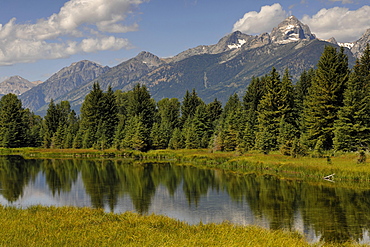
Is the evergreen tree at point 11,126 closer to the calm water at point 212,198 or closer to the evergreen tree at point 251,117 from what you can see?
the calm water at point 212,198

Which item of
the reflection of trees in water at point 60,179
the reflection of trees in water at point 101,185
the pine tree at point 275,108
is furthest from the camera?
the pine tree at point 275,108

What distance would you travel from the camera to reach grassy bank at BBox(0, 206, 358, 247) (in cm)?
1789

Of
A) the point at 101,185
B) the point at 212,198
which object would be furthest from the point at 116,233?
the point at 101,185

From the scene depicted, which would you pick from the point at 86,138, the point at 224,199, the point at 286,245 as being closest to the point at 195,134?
the point at 86,138

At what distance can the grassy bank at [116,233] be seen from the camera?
1789cm

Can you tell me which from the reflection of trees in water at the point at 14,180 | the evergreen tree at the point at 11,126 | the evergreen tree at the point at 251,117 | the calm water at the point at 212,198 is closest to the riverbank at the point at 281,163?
the calm water at the point at 212,198

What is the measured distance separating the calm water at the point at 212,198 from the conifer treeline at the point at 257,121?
1910 cm

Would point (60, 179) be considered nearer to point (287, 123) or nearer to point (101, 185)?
point (101, 185)

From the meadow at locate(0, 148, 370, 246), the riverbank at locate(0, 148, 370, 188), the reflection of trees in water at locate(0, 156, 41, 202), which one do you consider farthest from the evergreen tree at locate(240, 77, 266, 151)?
the meadow at locate(0, 148, 370, 246)

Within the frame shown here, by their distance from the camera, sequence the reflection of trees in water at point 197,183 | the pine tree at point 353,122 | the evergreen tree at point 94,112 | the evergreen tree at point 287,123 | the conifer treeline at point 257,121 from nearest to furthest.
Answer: the reflection of trees in water at point 197,183, the pine tree at point 353,122, the conifer treeline at point 257,121, the evergreen tree at point 287,123, the evergreen tree at point 94,112

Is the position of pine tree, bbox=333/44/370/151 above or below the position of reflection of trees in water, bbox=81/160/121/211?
above

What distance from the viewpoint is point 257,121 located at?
98.1m

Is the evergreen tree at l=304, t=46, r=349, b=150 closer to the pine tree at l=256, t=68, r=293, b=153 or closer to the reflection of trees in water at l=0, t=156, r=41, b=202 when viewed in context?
the pine tree at l=256, t=68, r=293, b=153

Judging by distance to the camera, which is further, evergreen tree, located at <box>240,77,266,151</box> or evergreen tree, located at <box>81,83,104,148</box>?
evergreen tree, located at <box>81,83,104,148</box>
